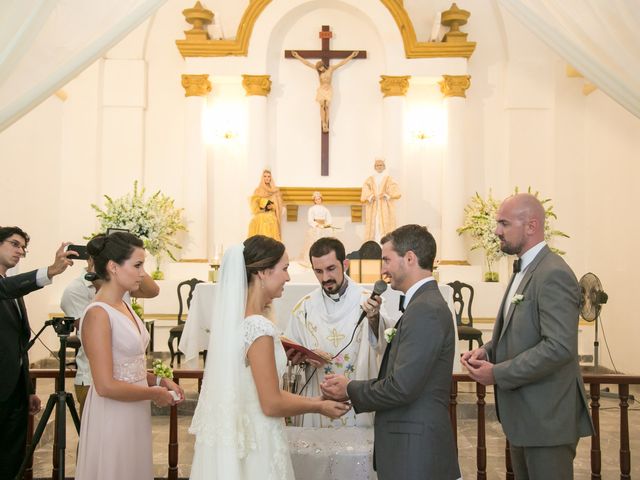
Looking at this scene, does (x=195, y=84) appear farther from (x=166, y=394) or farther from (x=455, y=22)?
(x=166, y=394)

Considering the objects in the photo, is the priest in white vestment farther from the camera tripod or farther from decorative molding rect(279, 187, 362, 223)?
decorative molding rect(279, 187, 362, 223)

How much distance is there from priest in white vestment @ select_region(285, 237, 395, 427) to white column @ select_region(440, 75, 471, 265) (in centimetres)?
616

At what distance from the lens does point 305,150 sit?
1103 cm

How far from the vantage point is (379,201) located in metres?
9.91

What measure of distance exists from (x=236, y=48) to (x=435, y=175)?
12.4ft

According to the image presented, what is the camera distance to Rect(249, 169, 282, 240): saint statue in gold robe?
9.82 m

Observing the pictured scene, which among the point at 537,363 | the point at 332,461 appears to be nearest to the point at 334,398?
the point at 332,461

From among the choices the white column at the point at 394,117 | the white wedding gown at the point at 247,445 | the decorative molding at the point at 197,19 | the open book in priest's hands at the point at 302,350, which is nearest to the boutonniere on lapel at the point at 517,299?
the open book in priest's hands at the point at 302,350

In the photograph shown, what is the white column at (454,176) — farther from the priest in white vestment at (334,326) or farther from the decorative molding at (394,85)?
the priest in white vestment at (334,326)

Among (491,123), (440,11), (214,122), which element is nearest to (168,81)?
(214,122)

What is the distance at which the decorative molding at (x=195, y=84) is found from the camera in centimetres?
1045

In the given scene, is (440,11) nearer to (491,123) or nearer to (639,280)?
(491,123)

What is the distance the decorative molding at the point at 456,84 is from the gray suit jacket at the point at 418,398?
8236 mm

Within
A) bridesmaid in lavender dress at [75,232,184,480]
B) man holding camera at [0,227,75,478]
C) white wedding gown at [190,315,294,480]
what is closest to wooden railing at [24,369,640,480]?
man holding camera at [0,227,75,478]
